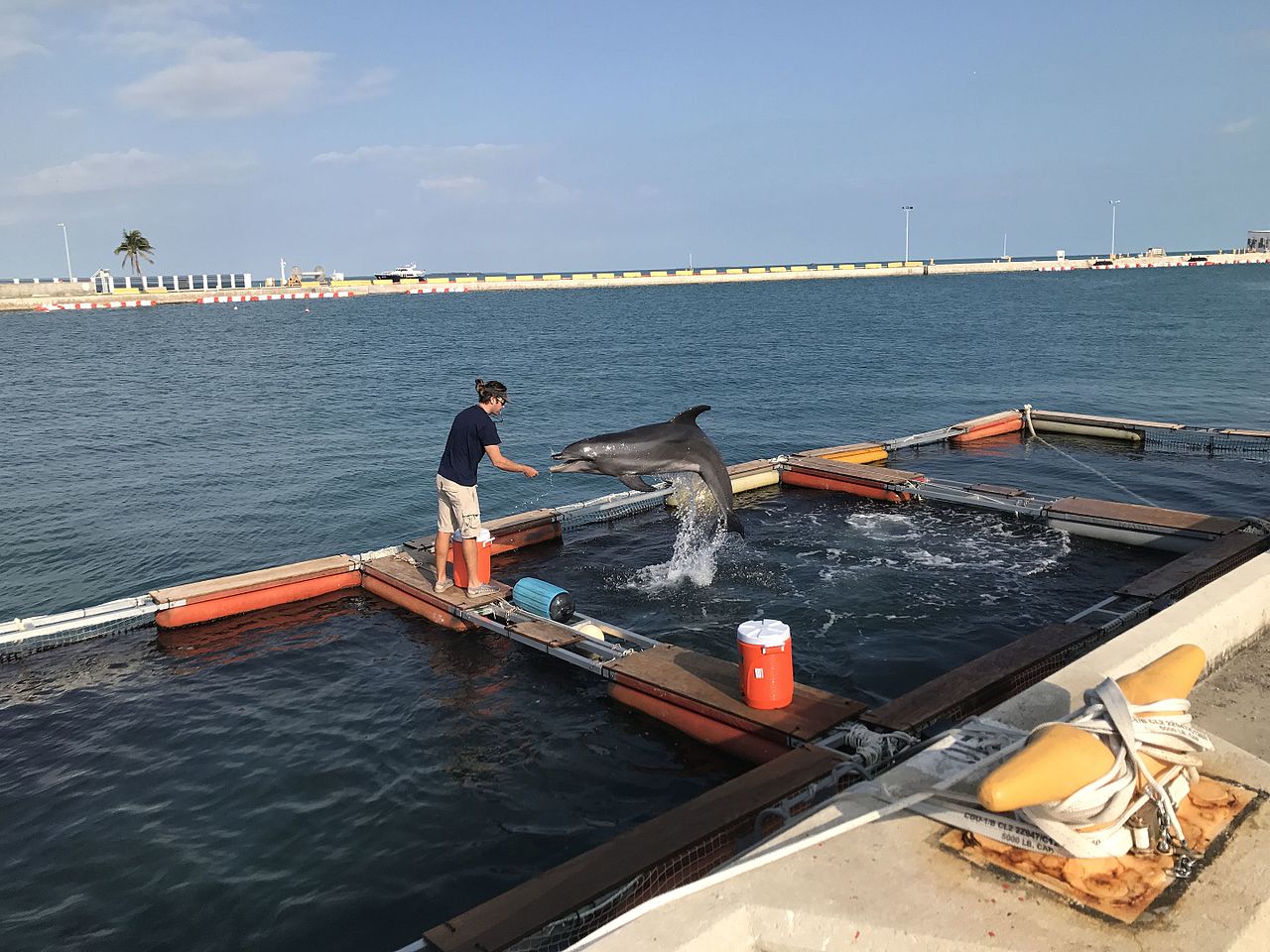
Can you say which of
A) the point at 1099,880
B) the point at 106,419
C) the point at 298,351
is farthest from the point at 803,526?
the point at 298,351

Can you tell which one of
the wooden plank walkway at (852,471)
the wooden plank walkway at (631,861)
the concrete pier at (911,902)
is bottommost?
the wooden plank walkway at (631,861)

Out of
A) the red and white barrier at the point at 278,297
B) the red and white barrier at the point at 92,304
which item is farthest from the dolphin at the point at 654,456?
the red and white barrier at the point at 278,297

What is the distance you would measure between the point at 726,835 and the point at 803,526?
989 centimetres

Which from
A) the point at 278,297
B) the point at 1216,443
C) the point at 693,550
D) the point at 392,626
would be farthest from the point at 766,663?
the point at 278,297

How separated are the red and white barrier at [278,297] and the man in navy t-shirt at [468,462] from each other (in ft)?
440

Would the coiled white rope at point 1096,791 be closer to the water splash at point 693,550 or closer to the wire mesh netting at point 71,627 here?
the water splash at point 693,550

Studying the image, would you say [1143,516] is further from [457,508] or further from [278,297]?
[278,297]

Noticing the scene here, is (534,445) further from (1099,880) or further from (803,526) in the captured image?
(1099,880)

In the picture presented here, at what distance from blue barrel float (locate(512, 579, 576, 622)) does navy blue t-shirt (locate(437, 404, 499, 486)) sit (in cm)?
141

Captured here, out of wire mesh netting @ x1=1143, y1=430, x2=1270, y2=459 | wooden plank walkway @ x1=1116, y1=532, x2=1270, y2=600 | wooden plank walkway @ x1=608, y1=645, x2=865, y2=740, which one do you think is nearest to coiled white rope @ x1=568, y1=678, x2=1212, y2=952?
wooden plank walkway @ x1=608, y1=645, x2=865, y2=740

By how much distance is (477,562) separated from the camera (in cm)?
1129

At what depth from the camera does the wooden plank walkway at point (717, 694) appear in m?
7.50

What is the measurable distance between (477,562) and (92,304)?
418 ft

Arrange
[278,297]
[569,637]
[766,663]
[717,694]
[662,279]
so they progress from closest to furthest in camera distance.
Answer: [766,663] → [717,694] → [569,637] → [278,297] → [662,279]
